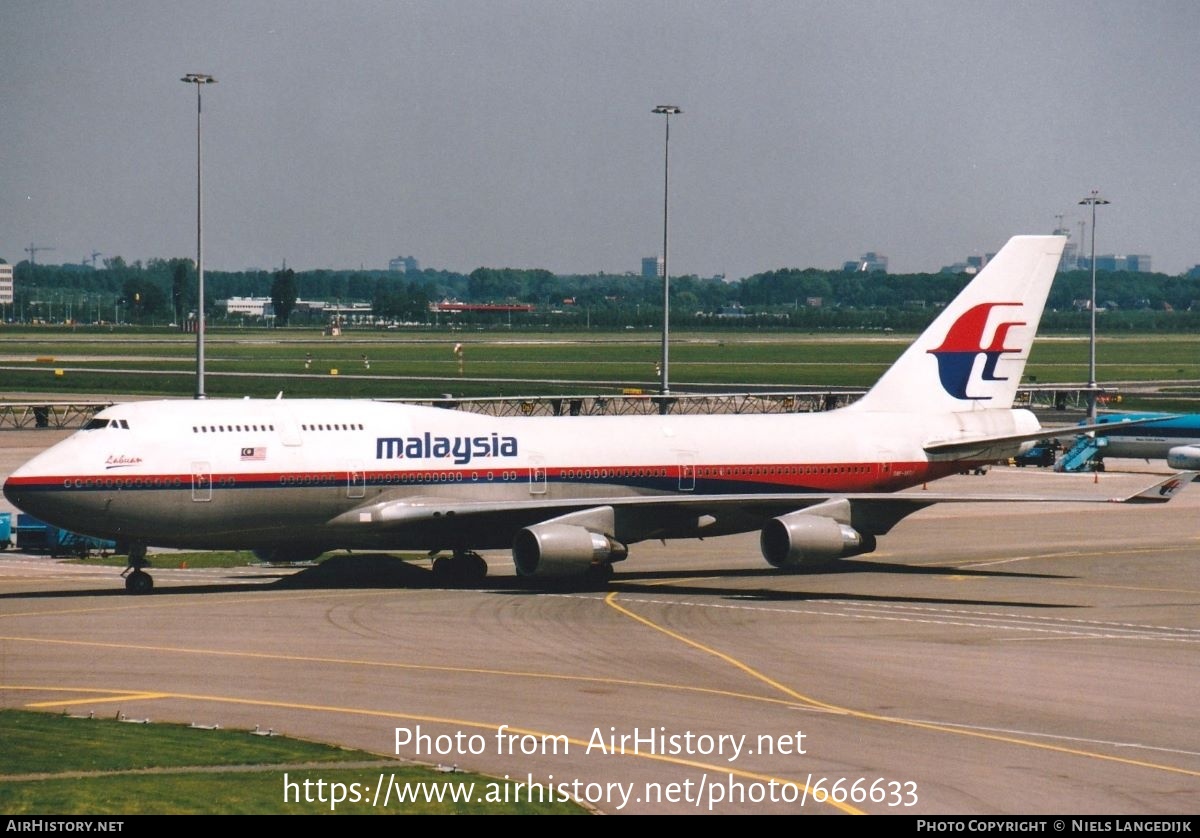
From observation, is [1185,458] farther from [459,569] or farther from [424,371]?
[424,371]

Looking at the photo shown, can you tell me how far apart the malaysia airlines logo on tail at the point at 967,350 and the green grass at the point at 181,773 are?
34205 mm

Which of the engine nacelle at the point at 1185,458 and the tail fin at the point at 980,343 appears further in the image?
the engine nacelle at the point at 1185,458

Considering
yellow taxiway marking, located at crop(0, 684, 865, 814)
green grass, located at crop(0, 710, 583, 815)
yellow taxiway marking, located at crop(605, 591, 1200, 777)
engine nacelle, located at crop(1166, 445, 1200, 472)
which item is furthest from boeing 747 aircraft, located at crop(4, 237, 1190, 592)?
engine nacelle, located at crop(1166, 445, 1200, 472)

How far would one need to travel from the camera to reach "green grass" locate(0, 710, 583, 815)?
23531 millimetres

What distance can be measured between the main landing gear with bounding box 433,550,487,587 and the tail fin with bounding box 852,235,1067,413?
48.9 ft

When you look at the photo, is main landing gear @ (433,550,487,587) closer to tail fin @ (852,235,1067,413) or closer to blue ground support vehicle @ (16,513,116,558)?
blue ground support vehicle @ (16,513,116,558)

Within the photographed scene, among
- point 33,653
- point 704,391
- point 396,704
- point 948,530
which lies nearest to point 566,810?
point 396,704

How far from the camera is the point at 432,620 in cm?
4284

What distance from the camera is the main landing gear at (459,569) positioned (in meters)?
51.2

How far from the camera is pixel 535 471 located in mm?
50781

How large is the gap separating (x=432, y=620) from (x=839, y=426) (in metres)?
18.3

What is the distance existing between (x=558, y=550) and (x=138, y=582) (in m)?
11.6

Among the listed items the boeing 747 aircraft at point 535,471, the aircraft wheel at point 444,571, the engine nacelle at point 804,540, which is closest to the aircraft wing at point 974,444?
A: the boeing 747 aircraft at point 535,471

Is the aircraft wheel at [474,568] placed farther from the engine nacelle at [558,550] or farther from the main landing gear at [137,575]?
the main landing gear at [137,575]
